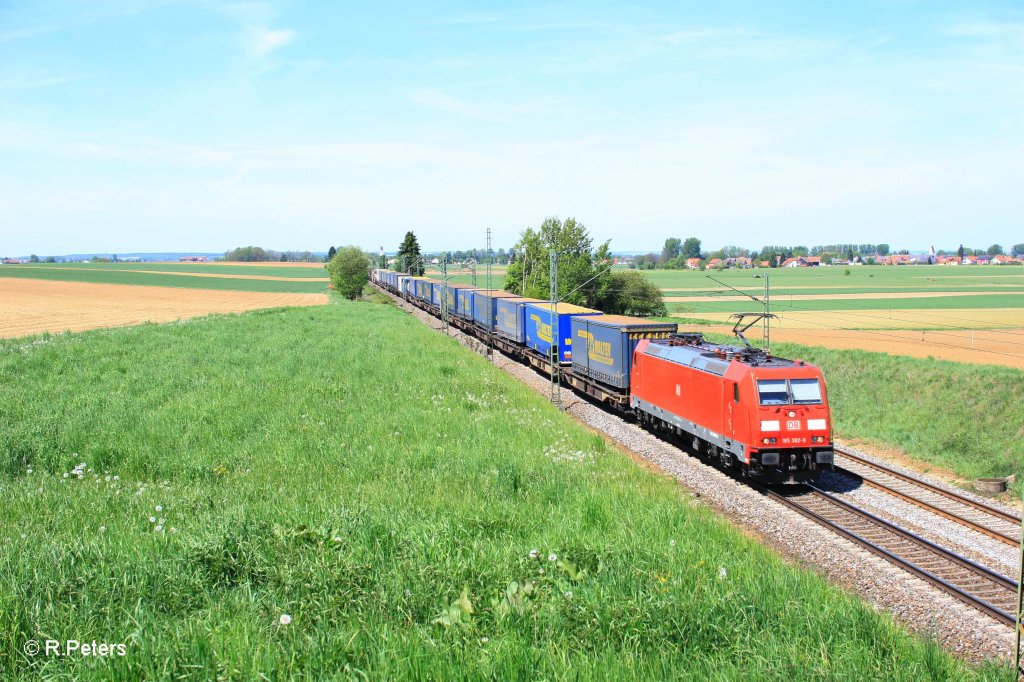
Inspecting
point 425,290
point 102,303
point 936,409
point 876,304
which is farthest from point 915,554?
point 102,303

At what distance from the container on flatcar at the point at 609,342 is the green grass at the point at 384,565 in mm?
6312

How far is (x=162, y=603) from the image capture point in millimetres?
8266

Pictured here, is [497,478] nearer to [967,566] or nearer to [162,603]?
[162,603]

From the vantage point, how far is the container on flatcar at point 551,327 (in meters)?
33.2

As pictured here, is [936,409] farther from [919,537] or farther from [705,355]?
[919,537]

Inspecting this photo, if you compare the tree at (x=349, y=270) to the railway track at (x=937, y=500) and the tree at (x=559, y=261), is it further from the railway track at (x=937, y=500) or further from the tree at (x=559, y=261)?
the railway track at (x=937, y=500)

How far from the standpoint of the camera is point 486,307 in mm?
49844

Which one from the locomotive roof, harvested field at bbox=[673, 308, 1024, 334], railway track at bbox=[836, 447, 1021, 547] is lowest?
railway track at bbox=[836, 447, 1021, 547]

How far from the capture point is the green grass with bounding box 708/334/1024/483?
2250 cm

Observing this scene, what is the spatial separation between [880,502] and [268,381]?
2008 cm

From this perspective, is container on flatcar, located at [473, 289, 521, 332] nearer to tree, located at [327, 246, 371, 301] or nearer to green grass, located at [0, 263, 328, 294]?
tree, located at [327, 246, 371, 301]

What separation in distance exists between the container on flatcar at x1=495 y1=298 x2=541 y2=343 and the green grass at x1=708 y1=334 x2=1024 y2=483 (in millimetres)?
15674

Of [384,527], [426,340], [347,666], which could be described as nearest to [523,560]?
[384,527]

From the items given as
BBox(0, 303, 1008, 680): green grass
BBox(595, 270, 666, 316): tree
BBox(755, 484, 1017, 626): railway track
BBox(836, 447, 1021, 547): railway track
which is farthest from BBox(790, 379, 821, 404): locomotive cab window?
BBox(595, 270, 666, 316): tree
